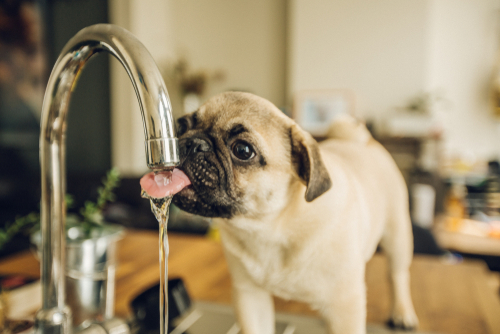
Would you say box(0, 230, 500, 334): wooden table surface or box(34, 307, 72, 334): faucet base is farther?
box(0, 230, 500, 334): wooden table surface

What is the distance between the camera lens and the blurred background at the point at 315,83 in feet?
11.2

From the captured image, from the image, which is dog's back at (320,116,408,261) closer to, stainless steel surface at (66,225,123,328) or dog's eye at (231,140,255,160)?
dog's eye at (231,140,255,160)

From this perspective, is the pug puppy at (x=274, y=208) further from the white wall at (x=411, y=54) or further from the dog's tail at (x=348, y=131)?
the white wall at (x=411, y=54)

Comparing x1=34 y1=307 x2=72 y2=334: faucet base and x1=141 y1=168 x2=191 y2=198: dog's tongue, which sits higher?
x1=141 y1=168 x2=191 y2=198: dog's tongue

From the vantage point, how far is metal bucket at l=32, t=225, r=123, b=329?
2.54ft

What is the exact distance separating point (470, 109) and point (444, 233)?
1879mm

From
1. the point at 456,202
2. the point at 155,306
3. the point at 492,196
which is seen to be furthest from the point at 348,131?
the point at 492,196

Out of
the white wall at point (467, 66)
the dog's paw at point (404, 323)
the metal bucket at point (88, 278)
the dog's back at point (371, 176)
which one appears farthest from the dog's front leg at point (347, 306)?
the white wall at point (467, 66)

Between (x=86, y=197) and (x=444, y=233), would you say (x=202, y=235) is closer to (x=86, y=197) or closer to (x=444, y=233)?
(x=86, y=197)

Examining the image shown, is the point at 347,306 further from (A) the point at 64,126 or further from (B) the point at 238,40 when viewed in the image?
(B) the point at 238,40

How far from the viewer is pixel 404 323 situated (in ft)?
2.66

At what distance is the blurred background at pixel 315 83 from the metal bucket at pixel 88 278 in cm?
213

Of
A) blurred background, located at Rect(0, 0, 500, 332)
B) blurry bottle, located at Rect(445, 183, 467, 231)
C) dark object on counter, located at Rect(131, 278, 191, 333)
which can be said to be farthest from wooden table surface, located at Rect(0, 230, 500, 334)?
blurry bottle, located at Rect(445, 183, 467, 231)

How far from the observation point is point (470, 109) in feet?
12.6
